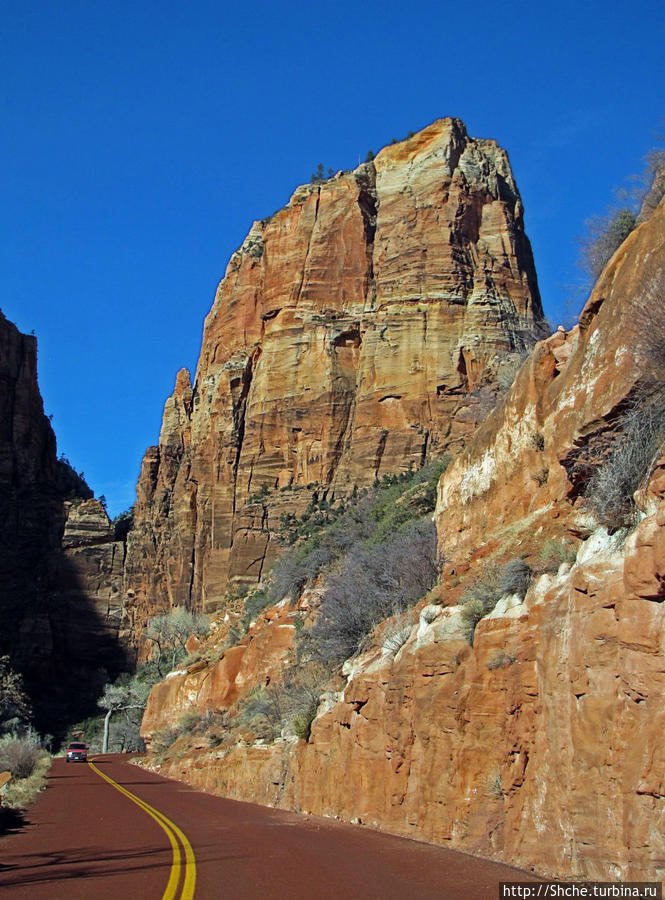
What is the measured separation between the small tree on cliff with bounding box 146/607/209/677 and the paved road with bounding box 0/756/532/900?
42.2 m

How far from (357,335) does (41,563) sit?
4230 centimetres

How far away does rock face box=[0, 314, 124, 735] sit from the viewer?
7794 centimetres

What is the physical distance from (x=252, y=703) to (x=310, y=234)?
39176 millimetres

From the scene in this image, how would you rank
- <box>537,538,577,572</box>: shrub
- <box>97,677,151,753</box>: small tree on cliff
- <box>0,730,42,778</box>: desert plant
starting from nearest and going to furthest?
<box>537,538,577,572</box>: shrub, <box>0,730,42,778</box>: desert plant, <box>97,677,151,753</box>: small tree on cliff

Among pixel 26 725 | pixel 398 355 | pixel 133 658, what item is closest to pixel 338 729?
pixel 398 355

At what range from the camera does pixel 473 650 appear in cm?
1271

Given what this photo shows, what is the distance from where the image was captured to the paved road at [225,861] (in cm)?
921

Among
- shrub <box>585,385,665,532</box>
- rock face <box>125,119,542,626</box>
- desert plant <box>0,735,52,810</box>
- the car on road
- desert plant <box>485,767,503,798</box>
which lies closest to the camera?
shrub <box>585,385,665,532</box>

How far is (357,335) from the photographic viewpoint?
57.4 meters

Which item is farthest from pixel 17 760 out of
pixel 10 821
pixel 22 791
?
pixel 10 821

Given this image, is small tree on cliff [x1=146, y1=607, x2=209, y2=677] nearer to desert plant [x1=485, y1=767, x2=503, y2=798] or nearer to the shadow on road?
the shadow on road

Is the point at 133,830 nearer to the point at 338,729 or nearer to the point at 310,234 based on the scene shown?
the point at 338,729

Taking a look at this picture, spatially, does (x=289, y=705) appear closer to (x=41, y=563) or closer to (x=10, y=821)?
(x=10, y=821)

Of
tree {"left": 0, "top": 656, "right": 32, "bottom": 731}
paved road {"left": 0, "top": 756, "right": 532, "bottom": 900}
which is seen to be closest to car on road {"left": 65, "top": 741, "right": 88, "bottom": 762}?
tree {"left": 0, "top": 656, "right": 32, "bottom": 731}
